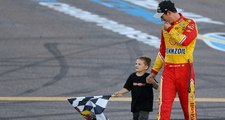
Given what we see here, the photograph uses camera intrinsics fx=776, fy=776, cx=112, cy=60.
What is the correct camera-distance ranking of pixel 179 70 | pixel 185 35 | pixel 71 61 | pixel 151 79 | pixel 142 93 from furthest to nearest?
pixel 71 61, pixel 142 93, pixel 151 79, pixel 179 70, pixel 185 35

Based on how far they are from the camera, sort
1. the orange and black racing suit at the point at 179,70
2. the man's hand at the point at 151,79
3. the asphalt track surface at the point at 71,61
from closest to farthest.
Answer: the orange and black racing suit at the point at 179,70
the man's hand at the point at 151,79
the asphalt track surface at the point at 71,61

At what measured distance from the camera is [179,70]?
10.2 metres

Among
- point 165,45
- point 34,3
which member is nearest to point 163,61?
point 165,45

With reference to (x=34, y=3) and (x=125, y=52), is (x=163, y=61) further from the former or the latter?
(x=34, y=3)

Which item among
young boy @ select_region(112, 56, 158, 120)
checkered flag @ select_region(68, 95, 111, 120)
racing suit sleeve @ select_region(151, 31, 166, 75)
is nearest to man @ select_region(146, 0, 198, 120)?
racing suit sleeve @ select_region(151, 31, 166, 75)

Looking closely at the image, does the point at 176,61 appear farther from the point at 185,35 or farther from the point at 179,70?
the point at 185,35

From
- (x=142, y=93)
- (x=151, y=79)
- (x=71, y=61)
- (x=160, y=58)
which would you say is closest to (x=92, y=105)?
(x=142, y=93)

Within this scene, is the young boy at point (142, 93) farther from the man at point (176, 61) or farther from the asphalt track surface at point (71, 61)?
the asphalt track surface at point (71, 61)

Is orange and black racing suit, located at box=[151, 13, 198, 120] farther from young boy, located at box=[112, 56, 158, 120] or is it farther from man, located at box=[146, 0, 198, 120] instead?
young boy, located at box=[112, 56, 158, 120]

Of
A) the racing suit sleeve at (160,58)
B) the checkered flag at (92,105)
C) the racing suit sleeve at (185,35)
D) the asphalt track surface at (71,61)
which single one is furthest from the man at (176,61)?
the asphalt track surface at (71,61)

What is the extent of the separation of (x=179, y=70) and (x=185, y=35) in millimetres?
474

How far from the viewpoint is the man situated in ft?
33.0

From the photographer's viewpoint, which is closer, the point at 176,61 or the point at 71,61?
the point at 176,61

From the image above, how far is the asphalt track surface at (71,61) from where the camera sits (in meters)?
13.0
